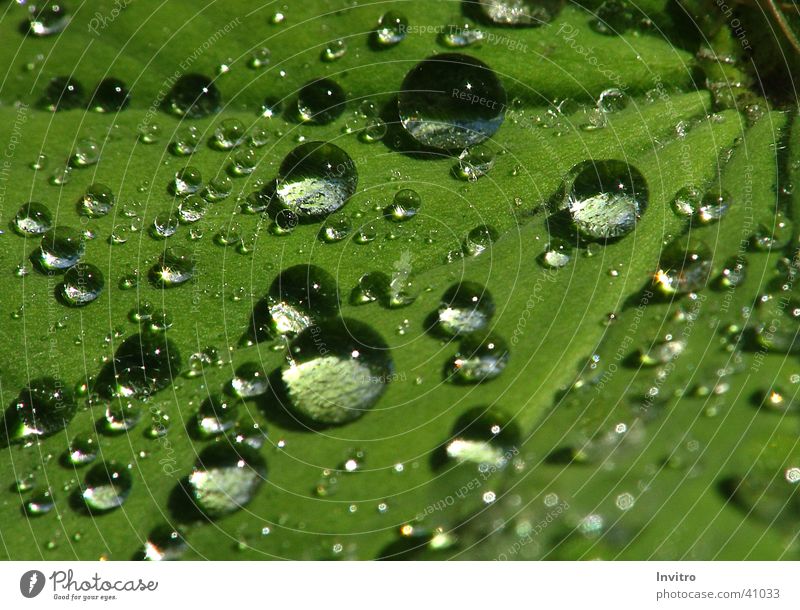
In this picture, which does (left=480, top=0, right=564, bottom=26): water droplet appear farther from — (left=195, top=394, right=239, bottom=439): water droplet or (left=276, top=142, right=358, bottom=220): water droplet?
(left=195, top=394, right=239, bottom=439): water droplet

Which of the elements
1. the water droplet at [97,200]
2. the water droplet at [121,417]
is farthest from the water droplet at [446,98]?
the water droplet at [121,417]

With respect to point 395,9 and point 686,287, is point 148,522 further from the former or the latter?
point 686,287

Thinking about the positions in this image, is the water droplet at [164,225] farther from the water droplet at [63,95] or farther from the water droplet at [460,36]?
the water droplet at [460,36]

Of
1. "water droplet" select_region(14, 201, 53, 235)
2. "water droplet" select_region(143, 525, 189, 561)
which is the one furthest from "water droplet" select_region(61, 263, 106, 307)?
"water droplet" select_region(143, 525, 189, 561)

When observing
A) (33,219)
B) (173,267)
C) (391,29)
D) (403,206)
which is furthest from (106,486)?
(391,29)

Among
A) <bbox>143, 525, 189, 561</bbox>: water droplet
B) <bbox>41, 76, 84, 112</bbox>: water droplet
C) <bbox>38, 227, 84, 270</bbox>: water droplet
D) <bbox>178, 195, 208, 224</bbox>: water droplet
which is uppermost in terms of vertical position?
<bbox>41, 76, 84, 112</bbox>: water droplet
